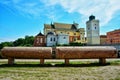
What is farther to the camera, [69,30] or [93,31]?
[69,30]

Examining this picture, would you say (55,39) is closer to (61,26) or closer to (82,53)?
(61,26)

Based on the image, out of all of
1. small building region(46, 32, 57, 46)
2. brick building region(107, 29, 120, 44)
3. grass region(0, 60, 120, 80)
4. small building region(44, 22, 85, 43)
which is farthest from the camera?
small building region(44, 22, 85, 43)

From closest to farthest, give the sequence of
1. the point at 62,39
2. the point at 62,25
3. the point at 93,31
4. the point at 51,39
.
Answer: the point at 51,39, the point at 62,39, the point at 93,31, the point at 62,25

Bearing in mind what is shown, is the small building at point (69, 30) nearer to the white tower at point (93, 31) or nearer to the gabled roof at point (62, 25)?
the gabled roof at point (62, 25)

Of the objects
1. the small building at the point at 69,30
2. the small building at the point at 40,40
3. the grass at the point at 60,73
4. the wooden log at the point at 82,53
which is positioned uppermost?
the small building at the point at 69,30

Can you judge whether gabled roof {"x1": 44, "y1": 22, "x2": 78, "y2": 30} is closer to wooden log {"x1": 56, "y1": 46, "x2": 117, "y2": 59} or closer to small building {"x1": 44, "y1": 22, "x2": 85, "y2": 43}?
small building {"x1": 44, "y1": 22, "x2": 85, "y2": 43}

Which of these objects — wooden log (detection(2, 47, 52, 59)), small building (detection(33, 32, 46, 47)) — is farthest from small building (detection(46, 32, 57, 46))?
wooden log (detection(2, 47, 52, 59))

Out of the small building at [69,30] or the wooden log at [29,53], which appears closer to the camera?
the wooden log at [29,53]

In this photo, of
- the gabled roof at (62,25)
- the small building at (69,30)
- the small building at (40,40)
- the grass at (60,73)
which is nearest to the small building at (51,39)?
the small building at (40,40)

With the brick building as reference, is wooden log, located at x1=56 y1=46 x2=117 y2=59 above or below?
below

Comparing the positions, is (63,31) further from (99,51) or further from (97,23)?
(99,51)

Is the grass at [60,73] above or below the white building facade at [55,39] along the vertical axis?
below

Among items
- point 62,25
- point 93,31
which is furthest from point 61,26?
point 93,31

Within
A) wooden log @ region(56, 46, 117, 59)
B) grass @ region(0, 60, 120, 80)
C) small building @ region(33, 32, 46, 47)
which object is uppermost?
small building @ region(33, 32, 46, 47)
